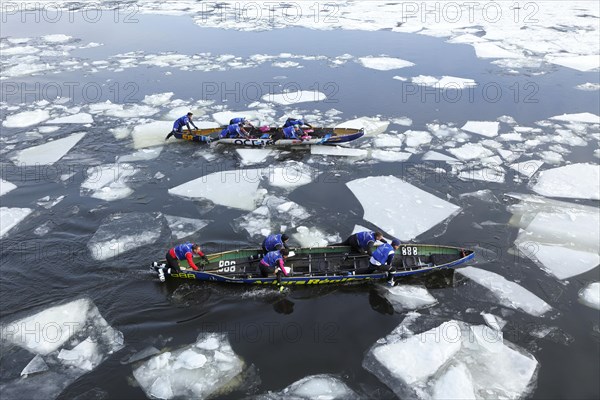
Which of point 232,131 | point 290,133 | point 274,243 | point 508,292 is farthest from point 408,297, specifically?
point 232,131

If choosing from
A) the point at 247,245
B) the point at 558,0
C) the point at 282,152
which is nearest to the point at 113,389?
the point at 247,245

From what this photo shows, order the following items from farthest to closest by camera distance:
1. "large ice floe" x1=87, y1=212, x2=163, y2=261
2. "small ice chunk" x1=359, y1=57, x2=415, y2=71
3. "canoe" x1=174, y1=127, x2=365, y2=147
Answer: "small ice chunk" x1=359, y1=57, x2=415, y2=71 → "canoe" x1=174, y1=127, x2=365, y2=147 → "large ice floe" x1=87, y1=212, x2=163, y2=261

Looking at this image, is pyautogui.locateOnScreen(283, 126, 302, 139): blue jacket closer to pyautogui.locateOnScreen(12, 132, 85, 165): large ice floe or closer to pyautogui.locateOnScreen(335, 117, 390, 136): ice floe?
pyautogui.locateOnScreen(335, 117, 390, 136): ice floe

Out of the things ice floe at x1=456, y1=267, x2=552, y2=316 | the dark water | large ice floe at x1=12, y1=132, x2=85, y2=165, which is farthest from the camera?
large ice floe at x1=12, y1=132, x2=85, y2=165

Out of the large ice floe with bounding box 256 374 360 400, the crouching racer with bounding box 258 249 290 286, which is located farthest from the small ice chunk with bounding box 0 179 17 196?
the large ice floe with bounding box 256 374 360 400

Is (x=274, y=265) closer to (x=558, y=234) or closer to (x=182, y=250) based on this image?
(x=182, y=250)

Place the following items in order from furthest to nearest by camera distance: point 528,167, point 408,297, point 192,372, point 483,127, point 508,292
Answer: point 483,127 < point 528,167 < point 408,297 < point 508,292 < point 192,372
